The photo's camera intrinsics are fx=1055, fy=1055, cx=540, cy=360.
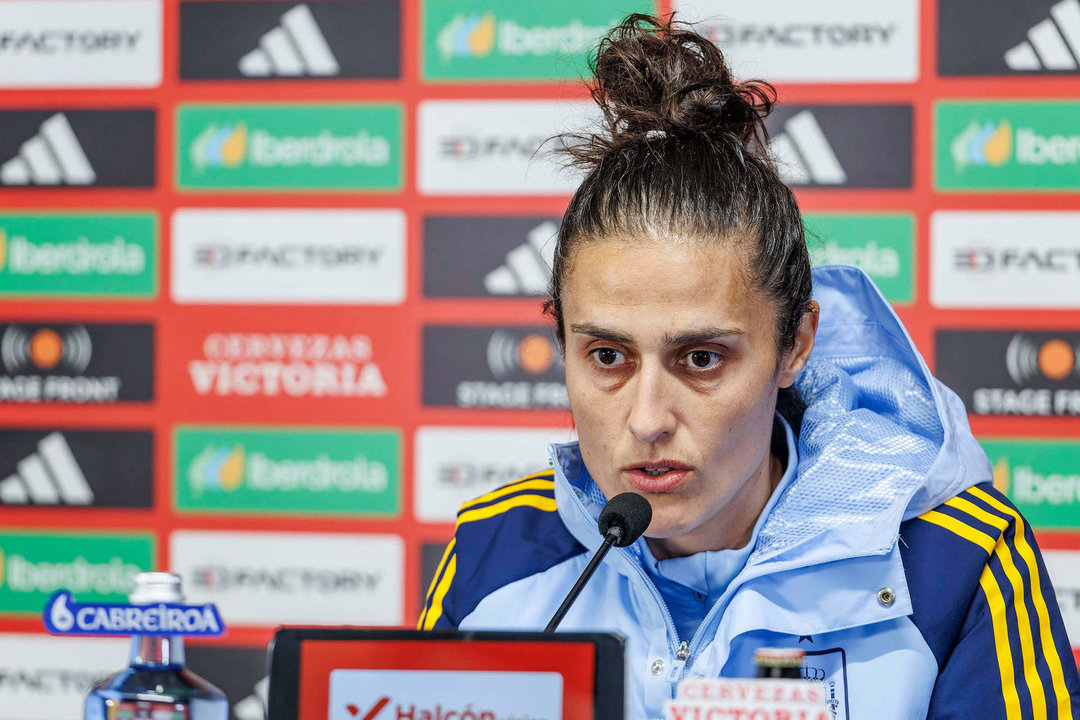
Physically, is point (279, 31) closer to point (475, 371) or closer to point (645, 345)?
point (475, 371)

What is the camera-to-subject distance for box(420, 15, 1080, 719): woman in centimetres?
88

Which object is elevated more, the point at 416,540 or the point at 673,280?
the point at 673,280

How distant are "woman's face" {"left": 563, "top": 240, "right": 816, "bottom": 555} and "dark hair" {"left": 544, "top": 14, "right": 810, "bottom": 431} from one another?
0.02 meters

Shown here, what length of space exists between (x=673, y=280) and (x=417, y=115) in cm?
104

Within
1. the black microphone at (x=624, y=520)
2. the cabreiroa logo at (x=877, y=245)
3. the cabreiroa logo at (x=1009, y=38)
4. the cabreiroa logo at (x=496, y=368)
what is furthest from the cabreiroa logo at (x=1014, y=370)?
the black microphone at (x=624, y=520)

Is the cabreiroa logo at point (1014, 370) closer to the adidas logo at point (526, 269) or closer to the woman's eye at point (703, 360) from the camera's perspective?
the adidas logo at point (526, 269)

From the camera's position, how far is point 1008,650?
88 cm

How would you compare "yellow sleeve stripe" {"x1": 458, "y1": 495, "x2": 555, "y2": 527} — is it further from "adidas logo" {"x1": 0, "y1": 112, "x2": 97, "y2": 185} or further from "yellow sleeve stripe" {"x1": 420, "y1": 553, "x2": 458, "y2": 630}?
"adidas logo" {"x1": 0, "y1": 112, "x2": 97, "y2": 185}

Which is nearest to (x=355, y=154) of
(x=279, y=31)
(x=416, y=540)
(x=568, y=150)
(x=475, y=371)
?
(x=279, y=31)

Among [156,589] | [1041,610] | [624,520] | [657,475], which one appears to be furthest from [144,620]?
[1041,610]

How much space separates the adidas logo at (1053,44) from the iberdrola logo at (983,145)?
10 centimetres

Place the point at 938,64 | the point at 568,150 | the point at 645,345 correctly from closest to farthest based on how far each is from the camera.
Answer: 1. the point at 645,345
2. the point at 568,150
3. the point at 938,64

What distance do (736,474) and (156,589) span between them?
1.60 feet

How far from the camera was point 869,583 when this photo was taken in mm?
902
